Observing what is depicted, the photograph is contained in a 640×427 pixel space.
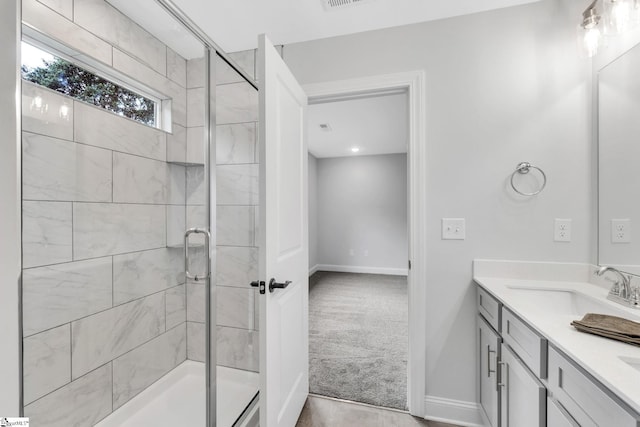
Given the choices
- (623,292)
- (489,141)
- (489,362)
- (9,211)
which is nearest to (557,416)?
(489,362)

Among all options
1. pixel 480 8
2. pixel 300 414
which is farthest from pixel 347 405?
pixel 480 8

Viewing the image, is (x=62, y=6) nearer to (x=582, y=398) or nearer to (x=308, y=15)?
(x=308, y=15)

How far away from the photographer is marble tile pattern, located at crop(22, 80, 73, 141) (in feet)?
4.16

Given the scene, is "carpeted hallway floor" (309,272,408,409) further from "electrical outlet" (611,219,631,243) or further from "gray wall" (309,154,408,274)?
"electrical outlet" (611,219,631,243)

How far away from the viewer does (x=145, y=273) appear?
1.85m

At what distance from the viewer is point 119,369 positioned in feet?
5.48

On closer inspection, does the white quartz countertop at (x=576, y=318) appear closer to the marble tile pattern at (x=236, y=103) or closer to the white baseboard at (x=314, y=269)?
the marble tile pattern at (x=236, y=103)

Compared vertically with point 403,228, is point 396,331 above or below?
below

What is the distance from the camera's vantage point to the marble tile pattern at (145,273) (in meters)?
1.70

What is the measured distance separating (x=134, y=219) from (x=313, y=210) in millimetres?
4052

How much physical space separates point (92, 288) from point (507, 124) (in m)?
2.56

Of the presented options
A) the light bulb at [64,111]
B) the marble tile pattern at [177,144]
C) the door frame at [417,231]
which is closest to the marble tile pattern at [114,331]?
the marble tile pattern at [177,144]

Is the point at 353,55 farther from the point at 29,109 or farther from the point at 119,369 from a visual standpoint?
the point at 119,369

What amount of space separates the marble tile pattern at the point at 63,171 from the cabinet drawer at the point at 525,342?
7.21 feet
